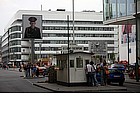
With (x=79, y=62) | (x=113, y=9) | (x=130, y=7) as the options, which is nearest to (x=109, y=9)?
(x=113, y=9)

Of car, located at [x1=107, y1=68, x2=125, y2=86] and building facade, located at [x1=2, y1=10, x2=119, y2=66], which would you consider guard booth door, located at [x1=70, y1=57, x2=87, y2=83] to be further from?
car, located at [x1=107, y1=68, x2=125, y2=86]

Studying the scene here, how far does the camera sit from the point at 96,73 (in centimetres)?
1555

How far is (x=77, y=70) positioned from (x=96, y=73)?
3.82 ft

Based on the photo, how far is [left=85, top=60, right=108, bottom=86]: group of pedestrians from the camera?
1467 centimetres

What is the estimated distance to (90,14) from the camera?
13.0 meters

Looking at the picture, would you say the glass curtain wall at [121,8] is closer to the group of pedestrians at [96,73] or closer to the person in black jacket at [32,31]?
the person in black jacket at [32,31]

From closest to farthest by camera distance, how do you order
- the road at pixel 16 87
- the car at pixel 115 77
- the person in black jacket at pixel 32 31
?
the road at pixel 16 87
the person in black jacket at pixel 32 31
the car at pixel 115 77

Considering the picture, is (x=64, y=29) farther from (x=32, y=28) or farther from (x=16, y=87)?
(x=32, y=28)

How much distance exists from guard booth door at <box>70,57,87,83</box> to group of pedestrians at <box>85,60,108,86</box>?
208 millimetres

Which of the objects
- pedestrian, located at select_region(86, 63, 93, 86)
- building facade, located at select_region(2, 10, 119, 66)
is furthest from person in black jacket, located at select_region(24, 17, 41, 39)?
pedestrian, located at select_region(86, 63, 93, 86)

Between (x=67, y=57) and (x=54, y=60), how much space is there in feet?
6.88

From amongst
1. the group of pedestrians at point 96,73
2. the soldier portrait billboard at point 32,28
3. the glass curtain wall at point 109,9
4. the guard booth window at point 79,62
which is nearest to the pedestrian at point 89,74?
the group of pedestrians at point 96,73

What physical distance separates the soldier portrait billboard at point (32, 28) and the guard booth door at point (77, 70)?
208cm

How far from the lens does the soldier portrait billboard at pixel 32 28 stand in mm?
15069
